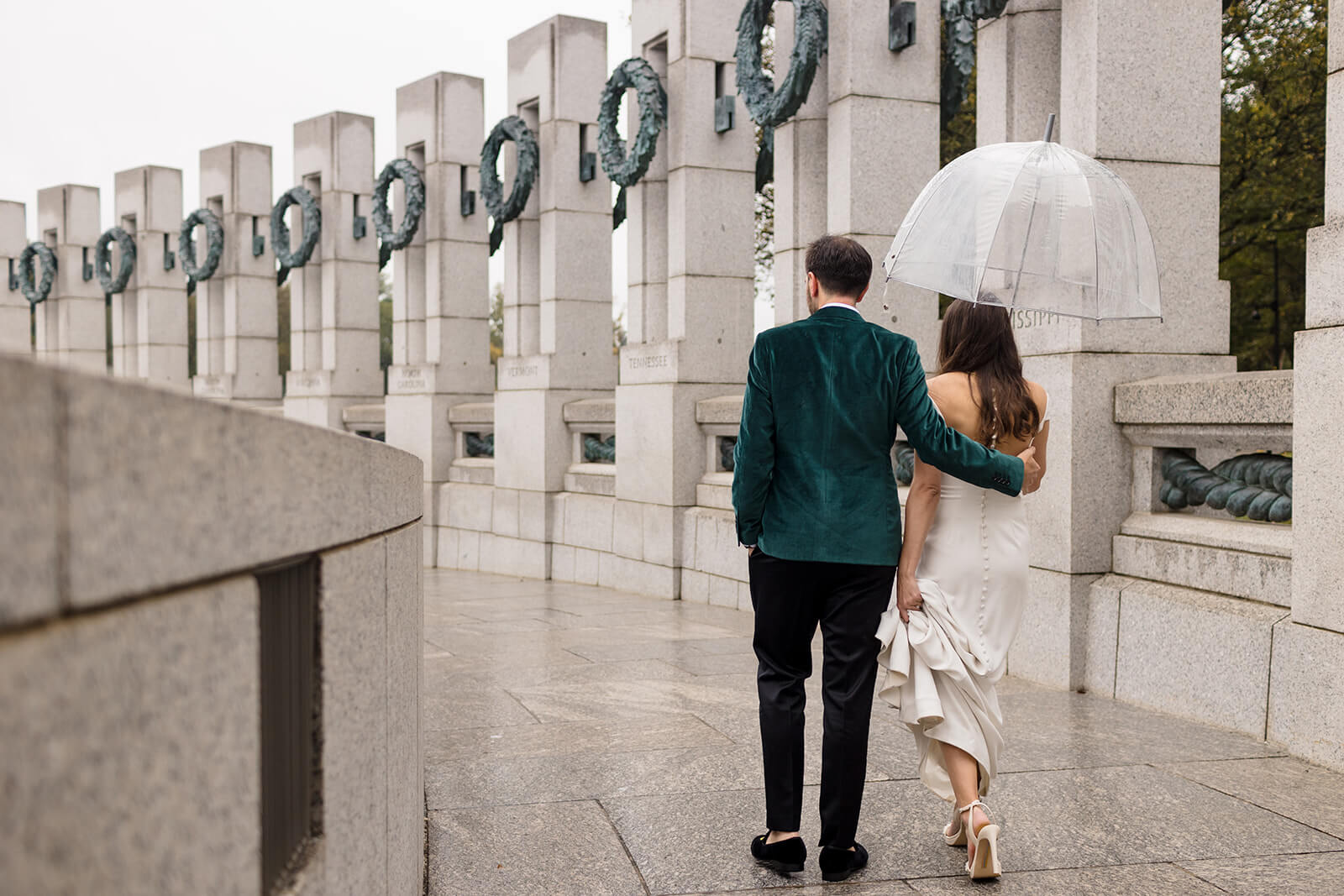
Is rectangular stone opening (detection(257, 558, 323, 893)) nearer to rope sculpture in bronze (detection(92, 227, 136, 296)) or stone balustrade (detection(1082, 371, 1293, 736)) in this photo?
stone balustrade (detection(1082, 371, 1293, 736))

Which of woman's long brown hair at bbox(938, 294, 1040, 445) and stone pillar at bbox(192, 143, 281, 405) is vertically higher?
stone pillar at bbox(192, 143, 281, 405)

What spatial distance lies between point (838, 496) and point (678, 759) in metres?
1.98

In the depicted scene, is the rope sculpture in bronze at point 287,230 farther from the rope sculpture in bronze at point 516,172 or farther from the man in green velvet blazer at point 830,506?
the man in green velvet blazer at point 830,506

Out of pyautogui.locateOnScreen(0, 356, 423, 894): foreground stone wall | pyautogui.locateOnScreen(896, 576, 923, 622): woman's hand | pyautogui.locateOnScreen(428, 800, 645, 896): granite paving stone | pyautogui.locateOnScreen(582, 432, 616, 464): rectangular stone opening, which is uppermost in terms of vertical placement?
pyautogui.locateOnScreen(0, 356, 423, 894): foreground stone wall

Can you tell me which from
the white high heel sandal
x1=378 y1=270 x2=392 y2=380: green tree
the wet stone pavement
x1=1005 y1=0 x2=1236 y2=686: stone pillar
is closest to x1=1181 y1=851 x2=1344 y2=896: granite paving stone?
the wet stone pavement

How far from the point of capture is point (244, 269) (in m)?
23.0

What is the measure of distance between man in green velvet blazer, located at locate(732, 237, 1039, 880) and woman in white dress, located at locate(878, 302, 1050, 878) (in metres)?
0.13

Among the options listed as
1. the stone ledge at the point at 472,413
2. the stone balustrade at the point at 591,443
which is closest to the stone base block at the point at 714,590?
the stone balustrade at the point at 591,443

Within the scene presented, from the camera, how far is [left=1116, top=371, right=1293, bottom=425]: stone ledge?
6172 millimetres

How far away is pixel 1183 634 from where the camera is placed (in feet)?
21.2

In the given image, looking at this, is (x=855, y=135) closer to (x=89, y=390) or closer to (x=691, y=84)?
(x=691, y=84)

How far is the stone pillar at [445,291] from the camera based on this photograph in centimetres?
1717

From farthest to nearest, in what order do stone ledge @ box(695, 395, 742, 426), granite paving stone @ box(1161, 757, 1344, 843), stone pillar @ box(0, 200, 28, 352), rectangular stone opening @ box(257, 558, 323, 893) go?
stone pillar @ box(0, 200, 28, 352)
stone ledge @ box(695, 395, 742, 426)
granite paving stone @ box(1161, 757, 1344, 843)
rectangular stone opening @ box(257, 558, 323, 893)

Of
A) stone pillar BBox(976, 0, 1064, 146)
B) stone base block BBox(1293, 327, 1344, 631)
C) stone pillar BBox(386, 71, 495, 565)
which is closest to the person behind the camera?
stone base block BBox(1293, 327, 1344, 631)
